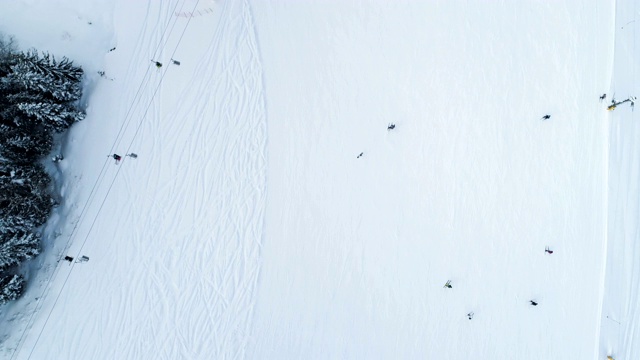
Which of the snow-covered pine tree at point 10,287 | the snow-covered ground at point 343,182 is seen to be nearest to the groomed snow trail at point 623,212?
the snow-covered ground at point 343,182

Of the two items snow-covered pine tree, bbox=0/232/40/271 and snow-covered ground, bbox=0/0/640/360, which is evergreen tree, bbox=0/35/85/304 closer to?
snow-covered pine tree, bbox=0/232/40/271

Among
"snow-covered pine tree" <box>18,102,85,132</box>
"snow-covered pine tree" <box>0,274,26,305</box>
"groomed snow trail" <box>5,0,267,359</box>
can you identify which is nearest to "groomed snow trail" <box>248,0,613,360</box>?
"groomed snow trail" <box>5,0,267,359</box>

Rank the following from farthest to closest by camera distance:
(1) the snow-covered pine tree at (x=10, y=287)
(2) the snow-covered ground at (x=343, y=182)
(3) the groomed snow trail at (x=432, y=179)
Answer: (3) the groomed snow trail at (x=432, y=179), (2) the snow-covered ground at (x=343, y=182), (1) the snow-covered pine tree at (x=10, y=287)

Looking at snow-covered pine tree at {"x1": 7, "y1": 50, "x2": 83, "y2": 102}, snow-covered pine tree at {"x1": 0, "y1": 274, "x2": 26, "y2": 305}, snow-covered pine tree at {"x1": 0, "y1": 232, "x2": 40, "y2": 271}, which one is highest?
snow-covered pine tree at {"x1": 7, "y1": 50, "x2": 83, "y2": 102}

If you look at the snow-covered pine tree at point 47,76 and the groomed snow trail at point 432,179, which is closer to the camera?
the snow-covered pine tree at point 47,76

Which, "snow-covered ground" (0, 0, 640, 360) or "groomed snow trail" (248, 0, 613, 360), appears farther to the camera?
"groomed snow trail" (248, 0, 613, 360)

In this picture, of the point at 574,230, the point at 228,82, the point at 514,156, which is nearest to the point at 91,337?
the point at 228,82

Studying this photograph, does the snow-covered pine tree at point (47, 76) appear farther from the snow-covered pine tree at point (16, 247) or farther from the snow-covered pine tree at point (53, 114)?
the snow-covered pine tree at point (16, 247)
